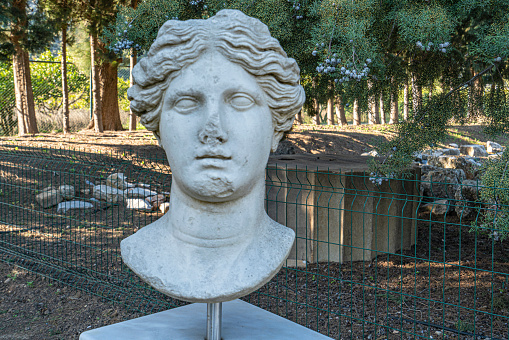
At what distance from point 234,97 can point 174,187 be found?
0.62 meters

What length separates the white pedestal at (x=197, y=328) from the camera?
8.54 ft

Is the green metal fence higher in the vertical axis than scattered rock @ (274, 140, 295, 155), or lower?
lower

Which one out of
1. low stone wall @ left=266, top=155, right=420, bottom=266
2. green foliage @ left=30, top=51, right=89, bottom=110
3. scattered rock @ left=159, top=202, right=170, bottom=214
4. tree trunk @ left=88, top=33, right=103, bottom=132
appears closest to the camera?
low stone wall @ left=266, top=155, right=420, bottom=266

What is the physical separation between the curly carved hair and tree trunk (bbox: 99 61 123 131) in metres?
10.1

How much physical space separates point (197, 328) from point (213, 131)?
1332 mm

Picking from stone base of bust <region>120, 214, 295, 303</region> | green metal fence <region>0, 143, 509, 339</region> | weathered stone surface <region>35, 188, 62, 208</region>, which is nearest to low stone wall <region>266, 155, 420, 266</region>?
green metal fence <region>0, 143, 509, 339</region>

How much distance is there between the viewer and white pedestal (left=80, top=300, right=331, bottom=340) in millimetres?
2602

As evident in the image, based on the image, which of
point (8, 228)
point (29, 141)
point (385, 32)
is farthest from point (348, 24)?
point (29, 141)

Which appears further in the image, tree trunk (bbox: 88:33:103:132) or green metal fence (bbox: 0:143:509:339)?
tree trunk (bbox: 88:33:103:132)

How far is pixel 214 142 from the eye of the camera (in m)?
2.09

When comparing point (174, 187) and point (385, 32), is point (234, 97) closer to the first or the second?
point (174, 187)

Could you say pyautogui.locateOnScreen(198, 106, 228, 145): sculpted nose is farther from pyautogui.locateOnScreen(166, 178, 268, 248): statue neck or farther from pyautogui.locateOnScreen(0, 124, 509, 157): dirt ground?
pyautogui.locateOnScreen(0, 124, 509, 157): dirt ground

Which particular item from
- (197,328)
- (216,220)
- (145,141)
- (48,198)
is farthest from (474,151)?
(216,220)

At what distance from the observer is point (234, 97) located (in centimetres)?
216
